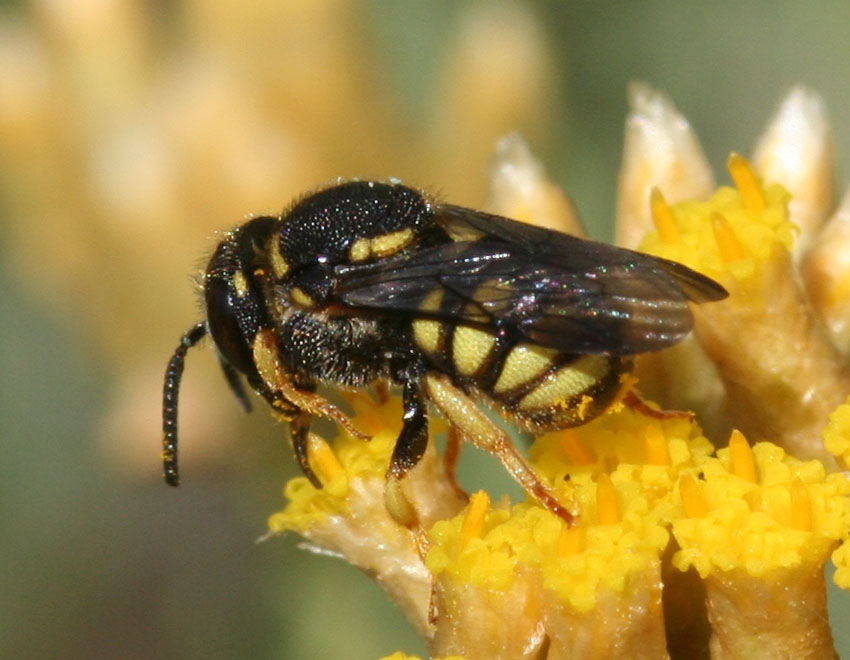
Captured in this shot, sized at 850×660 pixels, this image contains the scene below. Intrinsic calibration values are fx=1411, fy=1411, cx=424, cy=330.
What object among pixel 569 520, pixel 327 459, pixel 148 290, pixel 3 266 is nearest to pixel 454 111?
pixel 148 290

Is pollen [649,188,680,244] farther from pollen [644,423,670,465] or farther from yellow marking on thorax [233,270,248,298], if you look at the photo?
yellow marking on thorax [233,270,248,298]

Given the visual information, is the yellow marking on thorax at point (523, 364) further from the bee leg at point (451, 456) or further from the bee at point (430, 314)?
the bee leg at point (451, 456)

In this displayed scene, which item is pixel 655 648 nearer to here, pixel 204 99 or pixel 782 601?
pixel 782 601

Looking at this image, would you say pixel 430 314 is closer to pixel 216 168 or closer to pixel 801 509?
pixel 801 509

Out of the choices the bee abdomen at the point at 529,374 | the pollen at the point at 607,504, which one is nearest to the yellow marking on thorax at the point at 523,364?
the bee abdomen at the point at 529,374

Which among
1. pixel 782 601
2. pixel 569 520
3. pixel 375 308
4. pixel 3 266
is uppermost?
pixel 375 308

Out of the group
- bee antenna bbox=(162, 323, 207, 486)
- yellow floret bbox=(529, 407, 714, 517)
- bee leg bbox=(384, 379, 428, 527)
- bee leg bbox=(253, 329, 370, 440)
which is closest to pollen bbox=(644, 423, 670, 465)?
yellow floret bbox=(529, 407, 714, 517)

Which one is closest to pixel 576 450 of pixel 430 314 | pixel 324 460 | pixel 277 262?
pixel 430 314
